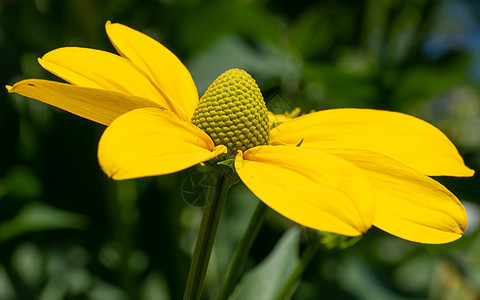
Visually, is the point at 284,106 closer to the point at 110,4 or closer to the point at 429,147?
the point at 429,147

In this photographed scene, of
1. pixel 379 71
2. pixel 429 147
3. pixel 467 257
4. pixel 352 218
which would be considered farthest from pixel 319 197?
pixel 467 257

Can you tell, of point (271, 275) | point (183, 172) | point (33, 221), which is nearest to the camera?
point (271, 275)

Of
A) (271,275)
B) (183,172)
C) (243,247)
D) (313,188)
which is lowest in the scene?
(183,172)

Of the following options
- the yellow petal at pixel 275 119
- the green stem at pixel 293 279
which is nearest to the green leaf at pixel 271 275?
the green stem at pixel 293 279

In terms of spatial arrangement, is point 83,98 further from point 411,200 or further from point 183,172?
point 183,172

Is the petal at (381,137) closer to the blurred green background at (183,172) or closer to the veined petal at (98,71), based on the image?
the veined petal at (98,71)

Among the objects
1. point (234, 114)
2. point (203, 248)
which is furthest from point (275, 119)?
point (203, 248)
